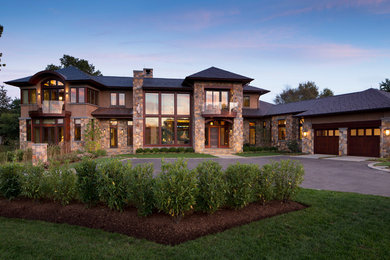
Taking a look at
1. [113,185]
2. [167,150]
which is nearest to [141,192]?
[113,185]

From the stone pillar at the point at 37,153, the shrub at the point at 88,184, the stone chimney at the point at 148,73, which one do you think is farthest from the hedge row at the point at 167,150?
the shrub at the point at 88,184

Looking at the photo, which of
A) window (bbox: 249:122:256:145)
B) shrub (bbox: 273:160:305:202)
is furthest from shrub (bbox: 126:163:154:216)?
window (bbox: 249:122:256:145)

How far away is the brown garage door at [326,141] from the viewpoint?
53.8 feet

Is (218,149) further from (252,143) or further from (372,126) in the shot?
(372,126)

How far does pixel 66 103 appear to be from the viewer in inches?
716

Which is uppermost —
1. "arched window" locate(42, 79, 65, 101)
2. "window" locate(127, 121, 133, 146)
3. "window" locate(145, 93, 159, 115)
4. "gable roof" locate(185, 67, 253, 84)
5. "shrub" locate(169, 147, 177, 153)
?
"gable roof" locate(185, 67, 253, 84)

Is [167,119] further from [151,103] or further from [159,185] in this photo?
[159,185]

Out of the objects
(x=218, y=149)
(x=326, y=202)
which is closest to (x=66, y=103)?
(x=218, y=149)

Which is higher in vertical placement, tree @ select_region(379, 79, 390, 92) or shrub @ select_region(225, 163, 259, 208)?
tree @ select_region(379, 79, 390, 92)

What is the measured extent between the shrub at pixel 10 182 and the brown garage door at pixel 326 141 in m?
19.7

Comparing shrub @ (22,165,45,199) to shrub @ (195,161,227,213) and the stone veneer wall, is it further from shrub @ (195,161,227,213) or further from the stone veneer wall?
the stone veneer wall

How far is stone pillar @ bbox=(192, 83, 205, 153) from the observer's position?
61.2ft

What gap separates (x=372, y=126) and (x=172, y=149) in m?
15.6

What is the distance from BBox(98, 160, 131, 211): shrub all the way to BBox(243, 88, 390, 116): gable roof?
16.6m
